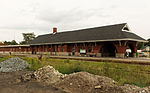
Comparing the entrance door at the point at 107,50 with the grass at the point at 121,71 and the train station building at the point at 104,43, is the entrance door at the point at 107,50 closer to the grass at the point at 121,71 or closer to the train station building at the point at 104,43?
the train station building at the point at 104,43

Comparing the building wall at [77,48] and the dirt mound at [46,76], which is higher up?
the building wall at [77,48]

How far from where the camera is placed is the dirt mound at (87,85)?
5.31 metres

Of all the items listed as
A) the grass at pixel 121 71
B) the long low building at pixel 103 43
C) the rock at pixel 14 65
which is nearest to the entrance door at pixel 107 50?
the long low building at pixel 103 43

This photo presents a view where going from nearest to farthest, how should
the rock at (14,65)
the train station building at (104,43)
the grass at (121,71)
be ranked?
the grass at (121,71), the rock at (14,65), the train station building at (104,43)

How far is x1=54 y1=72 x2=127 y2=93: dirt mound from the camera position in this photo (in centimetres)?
531

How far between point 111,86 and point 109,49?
2118 cm

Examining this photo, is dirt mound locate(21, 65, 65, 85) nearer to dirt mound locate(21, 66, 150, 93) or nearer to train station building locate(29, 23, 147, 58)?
dirt mound locate(21, 66, 150, 93)

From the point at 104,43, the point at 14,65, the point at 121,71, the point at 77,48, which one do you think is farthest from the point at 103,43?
the point at 14,65

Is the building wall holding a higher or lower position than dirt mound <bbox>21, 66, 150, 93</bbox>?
higher

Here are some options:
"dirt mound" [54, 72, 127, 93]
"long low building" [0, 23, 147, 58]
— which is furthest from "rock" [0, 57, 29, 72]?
"long low building" [0, 23, 147, 58]

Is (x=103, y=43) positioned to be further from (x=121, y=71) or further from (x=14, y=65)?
Result: (x=14, y=65)

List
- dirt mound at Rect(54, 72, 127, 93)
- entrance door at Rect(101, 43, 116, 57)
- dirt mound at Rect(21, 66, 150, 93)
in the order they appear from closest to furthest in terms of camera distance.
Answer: dirt mound at Rect(21, 66, 150, 93) < dirt mound at Rect(54, 72, 127, 93) < entrance door at Rect(101, 43, 116, 57)

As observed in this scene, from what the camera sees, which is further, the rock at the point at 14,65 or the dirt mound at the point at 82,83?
the rock at the point at 14,65

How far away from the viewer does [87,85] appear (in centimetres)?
580
